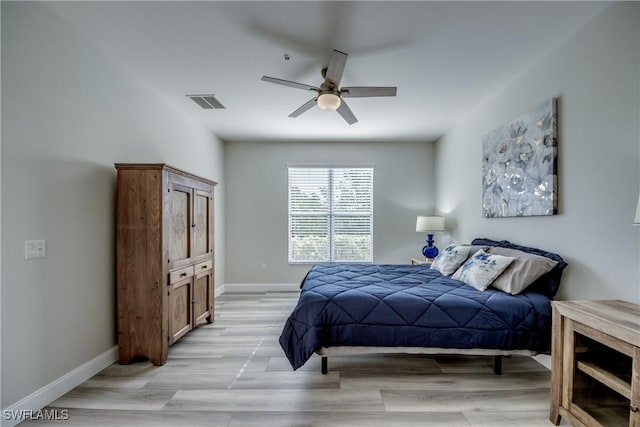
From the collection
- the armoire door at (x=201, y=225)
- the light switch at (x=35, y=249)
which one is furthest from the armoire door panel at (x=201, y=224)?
the light switch at (x=35, y=249)

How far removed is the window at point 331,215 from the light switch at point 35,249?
139 inches

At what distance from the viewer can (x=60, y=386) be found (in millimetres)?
2078

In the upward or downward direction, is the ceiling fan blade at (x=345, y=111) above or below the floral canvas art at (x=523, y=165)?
above

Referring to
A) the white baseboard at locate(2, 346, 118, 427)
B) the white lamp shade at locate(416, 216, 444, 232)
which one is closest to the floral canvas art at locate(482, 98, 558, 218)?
the white lamp shade at locate(416, 216, 444, 232)

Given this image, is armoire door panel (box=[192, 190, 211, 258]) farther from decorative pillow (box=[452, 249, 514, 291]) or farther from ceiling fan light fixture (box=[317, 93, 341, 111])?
decorative pillow (box=[452, 249, 514, 291])

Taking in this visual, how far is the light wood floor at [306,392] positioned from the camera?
189 centimetres

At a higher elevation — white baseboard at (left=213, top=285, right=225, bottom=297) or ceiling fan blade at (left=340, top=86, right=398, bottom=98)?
ceiling fan blade at (left=340, top=86, right=398, bottom=98)

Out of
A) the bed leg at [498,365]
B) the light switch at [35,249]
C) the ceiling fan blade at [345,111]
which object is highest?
the ceiling fan blade at [345,111]

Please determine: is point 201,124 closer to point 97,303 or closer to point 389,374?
point 97,303

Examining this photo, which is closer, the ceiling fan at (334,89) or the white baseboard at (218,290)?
the ceiling fan at (334,89)

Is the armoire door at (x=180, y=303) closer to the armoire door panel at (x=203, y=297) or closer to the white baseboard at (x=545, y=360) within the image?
the armoire door panel at (x=203, y=297)

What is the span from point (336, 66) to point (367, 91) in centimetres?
42

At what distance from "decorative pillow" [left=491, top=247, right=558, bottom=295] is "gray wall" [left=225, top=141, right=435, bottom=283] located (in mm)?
2744

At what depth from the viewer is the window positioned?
526 centimetres
